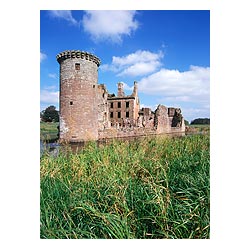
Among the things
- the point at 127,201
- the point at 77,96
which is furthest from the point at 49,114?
the point at 77,96

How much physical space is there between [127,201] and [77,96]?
220cm

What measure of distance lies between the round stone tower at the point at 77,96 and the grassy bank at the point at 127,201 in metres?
0.82

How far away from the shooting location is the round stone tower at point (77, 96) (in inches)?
113

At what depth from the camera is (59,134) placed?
10.5 ft

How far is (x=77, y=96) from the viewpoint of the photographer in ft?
12.7

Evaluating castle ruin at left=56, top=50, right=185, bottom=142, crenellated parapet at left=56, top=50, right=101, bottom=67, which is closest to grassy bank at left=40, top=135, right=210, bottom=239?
castle ruin at left=56, top=50, right=185, bottom=142

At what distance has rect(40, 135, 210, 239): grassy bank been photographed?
190 cm

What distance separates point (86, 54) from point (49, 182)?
1329 mm

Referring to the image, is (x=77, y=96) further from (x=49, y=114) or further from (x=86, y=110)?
(x=49, y=114)

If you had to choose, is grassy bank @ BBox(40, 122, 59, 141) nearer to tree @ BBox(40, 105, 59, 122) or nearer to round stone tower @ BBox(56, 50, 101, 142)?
tree @ BBox(40, 105, 59, 122)

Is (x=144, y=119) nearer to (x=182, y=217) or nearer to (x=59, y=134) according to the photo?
(x=59, y=134)

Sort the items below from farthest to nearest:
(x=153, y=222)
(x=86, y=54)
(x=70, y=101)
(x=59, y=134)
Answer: (x=70, y=101) < (x=59, y=134) < (x=86, y=54) < (x=153, y=222)

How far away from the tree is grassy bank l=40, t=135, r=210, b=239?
0.52 m
